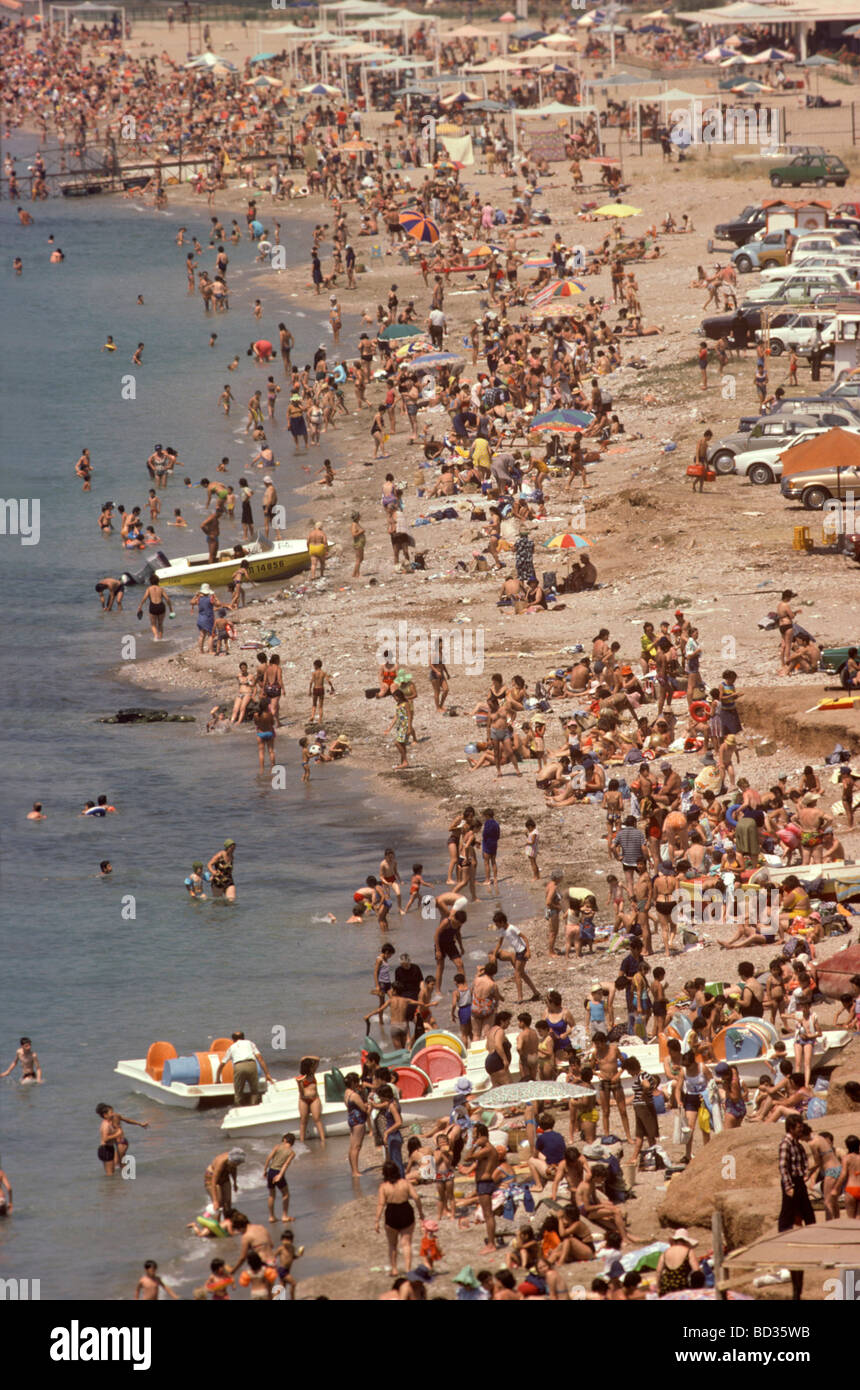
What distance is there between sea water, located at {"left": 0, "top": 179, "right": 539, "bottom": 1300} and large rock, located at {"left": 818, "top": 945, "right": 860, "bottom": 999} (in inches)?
197

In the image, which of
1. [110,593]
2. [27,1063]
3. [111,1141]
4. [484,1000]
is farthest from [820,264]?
[111,1141]

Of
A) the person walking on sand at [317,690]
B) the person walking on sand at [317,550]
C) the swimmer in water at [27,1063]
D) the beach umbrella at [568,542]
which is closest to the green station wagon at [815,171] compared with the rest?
the person walking on sand at [317,550]

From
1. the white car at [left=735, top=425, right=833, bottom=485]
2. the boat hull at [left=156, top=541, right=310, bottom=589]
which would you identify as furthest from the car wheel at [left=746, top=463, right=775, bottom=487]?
the boat hull at [left=156, top=541, right=310, bottom=589]

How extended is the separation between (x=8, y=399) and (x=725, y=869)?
4104cm

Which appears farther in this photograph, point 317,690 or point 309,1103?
point 317,690

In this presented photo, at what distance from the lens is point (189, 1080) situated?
22734 millimetres

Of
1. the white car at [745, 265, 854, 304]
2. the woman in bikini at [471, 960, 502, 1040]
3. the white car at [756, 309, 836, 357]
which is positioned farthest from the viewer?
the white car at [745, 265, 854, 304]

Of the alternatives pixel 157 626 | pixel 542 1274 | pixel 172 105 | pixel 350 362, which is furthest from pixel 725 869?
pixel 172 105

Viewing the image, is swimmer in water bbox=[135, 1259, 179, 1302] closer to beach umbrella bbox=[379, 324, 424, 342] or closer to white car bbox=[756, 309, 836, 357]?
white car bbox=[756, 309, 836, 357]

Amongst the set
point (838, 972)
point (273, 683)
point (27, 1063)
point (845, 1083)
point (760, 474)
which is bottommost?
point (27, 1063)

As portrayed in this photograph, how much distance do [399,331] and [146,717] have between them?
22.9 meters

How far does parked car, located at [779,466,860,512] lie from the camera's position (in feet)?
123

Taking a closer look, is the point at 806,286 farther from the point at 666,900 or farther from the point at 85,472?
the point at 666,900

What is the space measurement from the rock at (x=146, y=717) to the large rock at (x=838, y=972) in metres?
16.2
